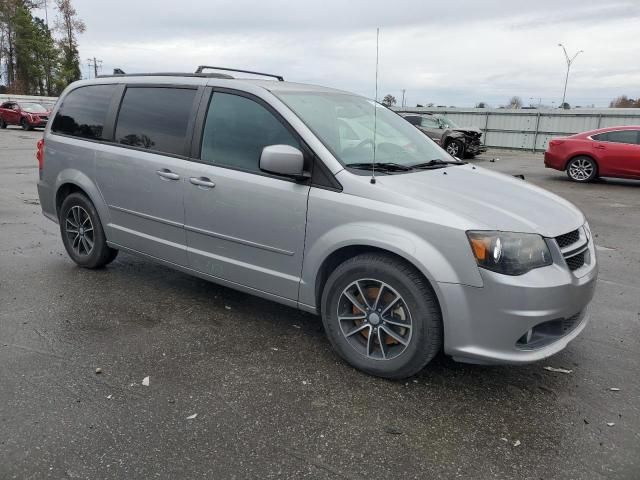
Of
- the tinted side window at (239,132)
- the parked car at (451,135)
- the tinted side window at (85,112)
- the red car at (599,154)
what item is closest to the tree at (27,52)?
the parked car at (451,135)

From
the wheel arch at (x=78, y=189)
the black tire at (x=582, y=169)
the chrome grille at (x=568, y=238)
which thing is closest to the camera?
the chrome grille at (x=568, y=238)

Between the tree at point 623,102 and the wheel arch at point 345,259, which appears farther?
the tree at point 623,102

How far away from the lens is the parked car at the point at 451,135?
A: 19.0 meters

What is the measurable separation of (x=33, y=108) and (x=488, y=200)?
3120 centimetres

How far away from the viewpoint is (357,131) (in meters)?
3.90

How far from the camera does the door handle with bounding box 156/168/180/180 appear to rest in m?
4.09

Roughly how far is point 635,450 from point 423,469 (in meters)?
1.10

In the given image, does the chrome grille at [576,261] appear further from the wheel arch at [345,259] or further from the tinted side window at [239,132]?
the tinted side window at [239,132]

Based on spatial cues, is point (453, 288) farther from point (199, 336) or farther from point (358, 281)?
point (199, 336)

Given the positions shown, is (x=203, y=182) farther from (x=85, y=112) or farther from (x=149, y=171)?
(x=85, y=112)

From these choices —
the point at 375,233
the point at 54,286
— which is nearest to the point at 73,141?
the point at 54,286

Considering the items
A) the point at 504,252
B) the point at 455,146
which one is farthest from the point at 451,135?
the point at 504,252

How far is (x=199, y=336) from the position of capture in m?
3.86

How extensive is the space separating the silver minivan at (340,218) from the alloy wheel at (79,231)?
7.0 inches
